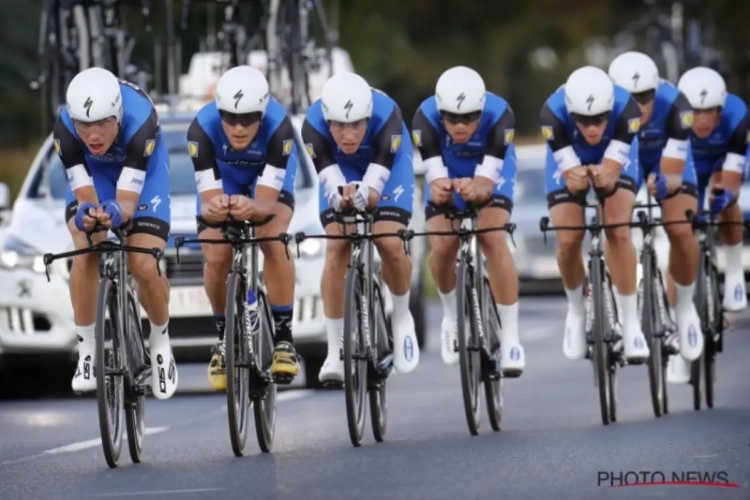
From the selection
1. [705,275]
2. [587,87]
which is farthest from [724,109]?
[587,87]

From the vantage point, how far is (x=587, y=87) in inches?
587

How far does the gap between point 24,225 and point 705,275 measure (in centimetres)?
468

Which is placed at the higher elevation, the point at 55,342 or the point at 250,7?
the point at 250,7

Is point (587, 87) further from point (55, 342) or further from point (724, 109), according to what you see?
point (55, 342)

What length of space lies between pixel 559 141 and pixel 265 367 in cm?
253

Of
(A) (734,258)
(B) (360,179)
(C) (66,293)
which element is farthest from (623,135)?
(C) (66,293)

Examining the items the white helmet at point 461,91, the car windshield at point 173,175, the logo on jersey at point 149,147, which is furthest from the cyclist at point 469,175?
the car windshield at point 173,175

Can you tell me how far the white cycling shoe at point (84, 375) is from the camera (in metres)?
13.1

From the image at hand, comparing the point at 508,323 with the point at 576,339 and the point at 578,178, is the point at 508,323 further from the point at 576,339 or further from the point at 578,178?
the point at 578,178

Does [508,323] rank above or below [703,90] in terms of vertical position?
below

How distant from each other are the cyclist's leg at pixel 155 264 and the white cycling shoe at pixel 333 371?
0.94 meters

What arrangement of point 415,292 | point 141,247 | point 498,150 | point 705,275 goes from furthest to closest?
1. point 415,292
2. point 705,275
3. point 498,150
4. point 141,247

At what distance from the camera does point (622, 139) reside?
15109mm

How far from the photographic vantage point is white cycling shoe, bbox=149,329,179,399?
13.5 meters
